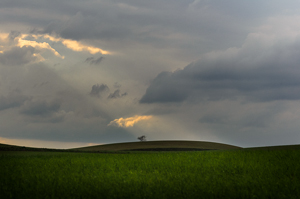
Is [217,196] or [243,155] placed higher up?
[243,155]

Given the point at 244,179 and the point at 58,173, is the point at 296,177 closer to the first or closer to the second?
the point at 244,179

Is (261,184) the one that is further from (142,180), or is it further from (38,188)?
(38,188)

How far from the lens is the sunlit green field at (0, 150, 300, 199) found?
1365cm

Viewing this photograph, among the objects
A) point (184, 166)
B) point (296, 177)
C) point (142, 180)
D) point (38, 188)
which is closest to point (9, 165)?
point (38, 188)

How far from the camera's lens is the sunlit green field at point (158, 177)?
13.6 metres

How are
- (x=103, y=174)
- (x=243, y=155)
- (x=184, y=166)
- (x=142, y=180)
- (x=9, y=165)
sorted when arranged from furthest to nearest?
(x=243, y=155)
(x=9, y=165)
(x=184, y=166)
(x=103, y=174)
(x=142, y=180)

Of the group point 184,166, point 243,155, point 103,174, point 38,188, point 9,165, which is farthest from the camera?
point 243,155

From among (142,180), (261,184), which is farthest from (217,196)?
(142,180)

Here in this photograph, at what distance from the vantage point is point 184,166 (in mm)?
Result: 20062

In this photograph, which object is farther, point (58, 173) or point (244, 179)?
point (58, 173)

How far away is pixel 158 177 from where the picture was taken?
54.9ft

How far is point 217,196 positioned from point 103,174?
7681 mm

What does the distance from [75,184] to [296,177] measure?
12.8 metres

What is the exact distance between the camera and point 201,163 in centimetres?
2084
